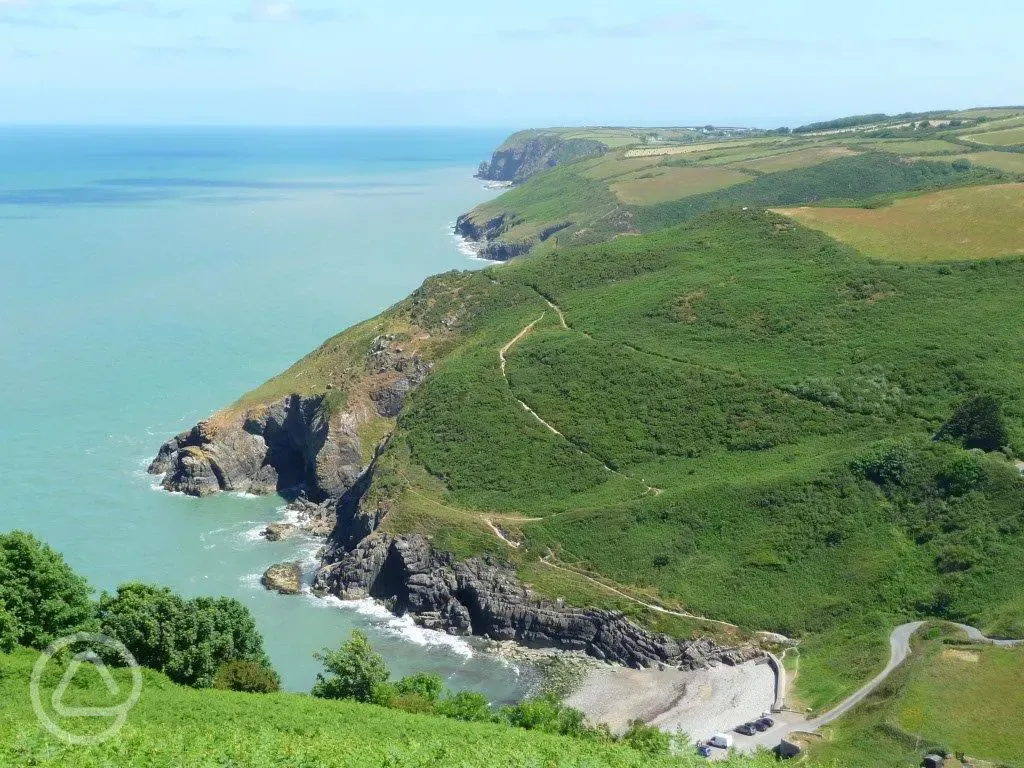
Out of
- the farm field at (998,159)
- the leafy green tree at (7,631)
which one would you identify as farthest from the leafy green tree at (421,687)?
the farm field at (998,159)

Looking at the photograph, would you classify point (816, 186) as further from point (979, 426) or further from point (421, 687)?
point (421, 687)

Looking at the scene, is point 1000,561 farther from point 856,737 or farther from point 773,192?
point 773,192

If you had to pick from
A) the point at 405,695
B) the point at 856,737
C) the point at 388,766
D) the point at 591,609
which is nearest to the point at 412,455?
the point at 591,609

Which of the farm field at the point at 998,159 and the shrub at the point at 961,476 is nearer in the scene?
the shrub at the point at 961,476

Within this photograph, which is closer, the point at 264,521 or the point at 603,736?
the point at 603,736

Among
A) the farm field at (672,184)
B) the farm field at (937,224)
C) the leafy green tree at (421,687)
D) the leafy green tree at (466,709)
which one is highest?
the farm field at (672,184)

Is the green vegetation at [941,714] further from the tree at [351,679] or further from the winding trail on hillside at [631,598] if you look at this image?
the tree at [351,679]

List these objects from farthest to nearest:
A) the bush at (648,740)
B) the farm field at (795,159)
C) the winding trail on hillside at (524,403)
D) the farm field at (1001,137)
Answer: the farm field at (795,159) → the farm field at (1001,137) → the winding trail on hillside at (524,403) → the bush at (648,740)
